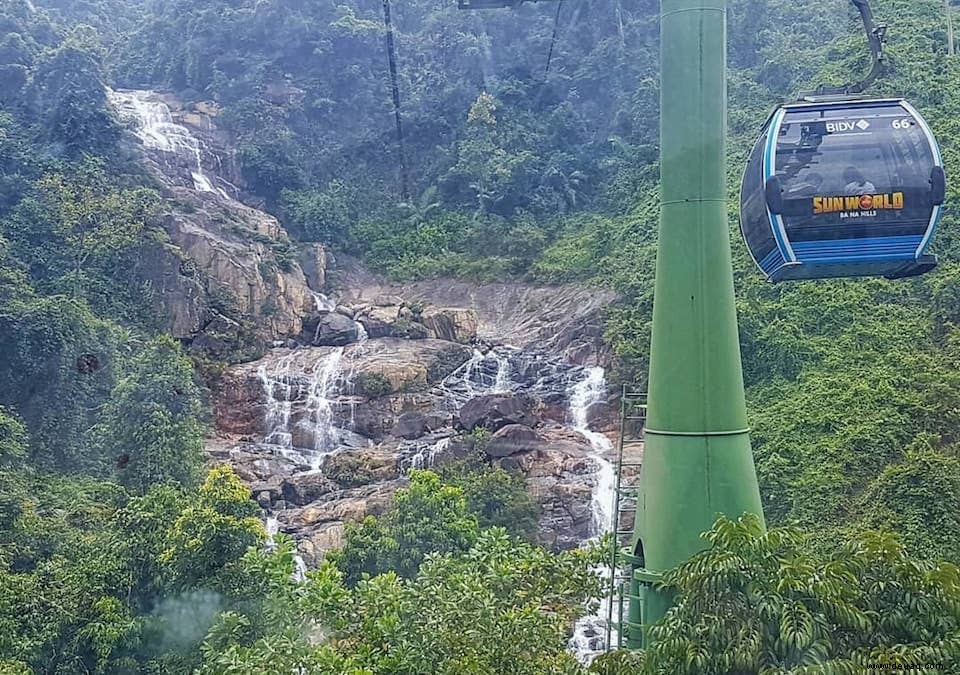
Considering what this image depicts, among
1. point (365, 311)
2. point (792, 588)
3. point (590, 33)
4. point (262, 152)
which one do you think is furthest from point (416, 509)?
point (590, 33)

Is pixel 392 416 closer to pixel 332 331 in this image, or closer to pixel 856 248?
pixel 332 331

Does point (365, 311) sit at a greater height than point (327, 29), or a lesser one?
lesser

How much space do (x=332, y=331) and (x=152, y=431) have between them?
10.9m

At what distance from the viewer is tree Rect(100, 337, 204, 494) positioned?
20609mm

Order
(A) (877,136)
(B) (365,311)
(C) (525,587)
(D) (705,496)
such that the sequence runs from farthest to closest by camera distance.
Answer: (B) (365,311), (C) (525,587), (A) (877,136), (D) (705,496)

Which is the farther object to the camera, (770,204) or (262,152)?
(262,152)

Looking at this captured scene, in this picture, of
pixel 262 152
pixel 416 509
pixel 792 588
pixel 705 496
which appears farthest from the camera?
pixel 262 152

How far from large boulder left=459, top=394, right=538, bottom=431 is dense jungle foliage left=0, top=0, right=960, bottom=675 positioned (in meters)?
3.12

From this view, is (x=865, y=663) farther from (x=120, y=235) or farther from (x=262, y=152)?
(x=262, y=152)

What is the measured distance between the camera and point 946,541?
14320 millimetres

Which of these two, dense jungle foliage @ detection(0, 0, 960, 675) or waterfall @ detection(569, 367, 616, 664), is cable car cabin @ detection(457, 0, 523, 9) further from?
waterfall @ detection(569, 367, 616, 664)

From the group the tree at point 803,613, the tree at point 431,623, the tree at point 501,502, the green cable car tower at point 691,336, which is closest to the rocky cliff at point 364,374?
the tree at point 501,502

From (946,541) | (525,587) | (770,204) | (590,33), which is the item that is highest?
(590,33)

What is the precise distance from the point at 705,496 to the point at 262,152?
3791 centimetres
